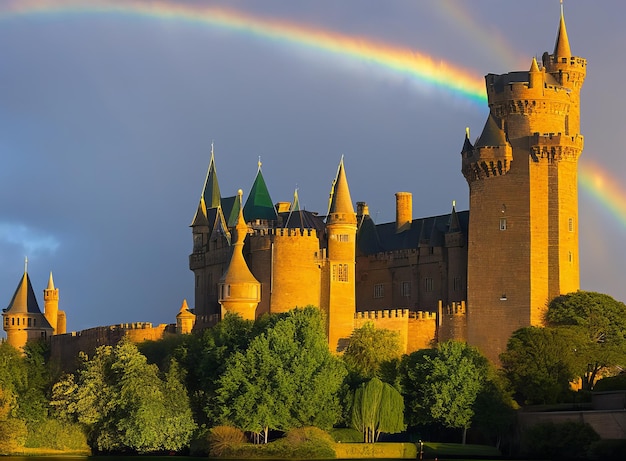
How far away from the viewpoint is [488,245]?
4663 inches

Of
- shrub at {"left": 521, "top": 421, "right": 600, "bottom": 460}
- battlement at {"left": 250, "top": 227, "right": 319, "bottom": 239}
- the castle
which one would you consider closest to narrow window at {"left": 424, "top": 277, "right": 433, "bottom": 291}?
the castle

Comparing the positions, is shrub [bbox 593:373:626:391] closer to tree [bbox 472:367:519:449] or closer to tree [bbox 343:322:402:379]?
tree [bbox 472:367:519:449]

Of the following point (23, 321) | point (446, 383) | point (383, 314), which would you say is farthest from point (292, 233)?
point (23, 321)

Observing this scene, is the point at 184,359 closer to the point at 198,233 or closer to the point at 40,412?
the point at 40,412

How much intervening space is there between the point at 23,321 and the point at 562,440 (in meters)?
66.4

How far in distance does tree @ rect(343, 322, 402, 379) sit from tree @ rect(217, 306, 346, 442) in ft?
19.7

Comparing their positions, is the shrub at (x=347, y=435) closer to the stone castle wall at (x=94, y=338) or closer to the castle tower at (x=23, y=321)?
the stone castle wall at (x=94, y=338)

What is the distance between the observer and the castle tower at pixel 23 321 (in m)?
147

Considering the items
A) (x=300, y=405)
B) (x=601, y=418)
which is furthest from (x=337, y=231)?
(x=601, y=418)

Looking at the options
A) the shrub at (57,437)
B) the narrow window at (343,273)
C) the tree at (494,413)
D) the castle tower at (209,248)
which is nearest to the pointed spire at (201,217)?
the castle tower at (209,248)

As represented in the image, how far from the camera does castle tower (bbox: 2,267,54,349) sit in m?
147

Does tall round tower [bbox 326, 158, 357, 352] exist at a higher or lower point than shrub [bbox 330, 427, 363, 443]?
higher

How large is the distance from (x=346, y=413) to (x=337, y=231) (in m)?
19.0

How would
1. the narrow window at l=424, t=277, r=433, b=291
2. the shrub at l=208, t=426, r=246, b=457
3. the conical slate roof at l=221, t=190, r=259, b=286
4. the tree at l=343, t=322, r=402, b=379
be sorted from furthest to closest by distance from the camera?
the narrow window at l=424, t=277, r=433, b=291, the conical slate roof at l=221, t=190, r=259, b=286, the tree at l=343, t=322, r=402, b=379, the shrub at l=208, t=426, r=246, b=457
